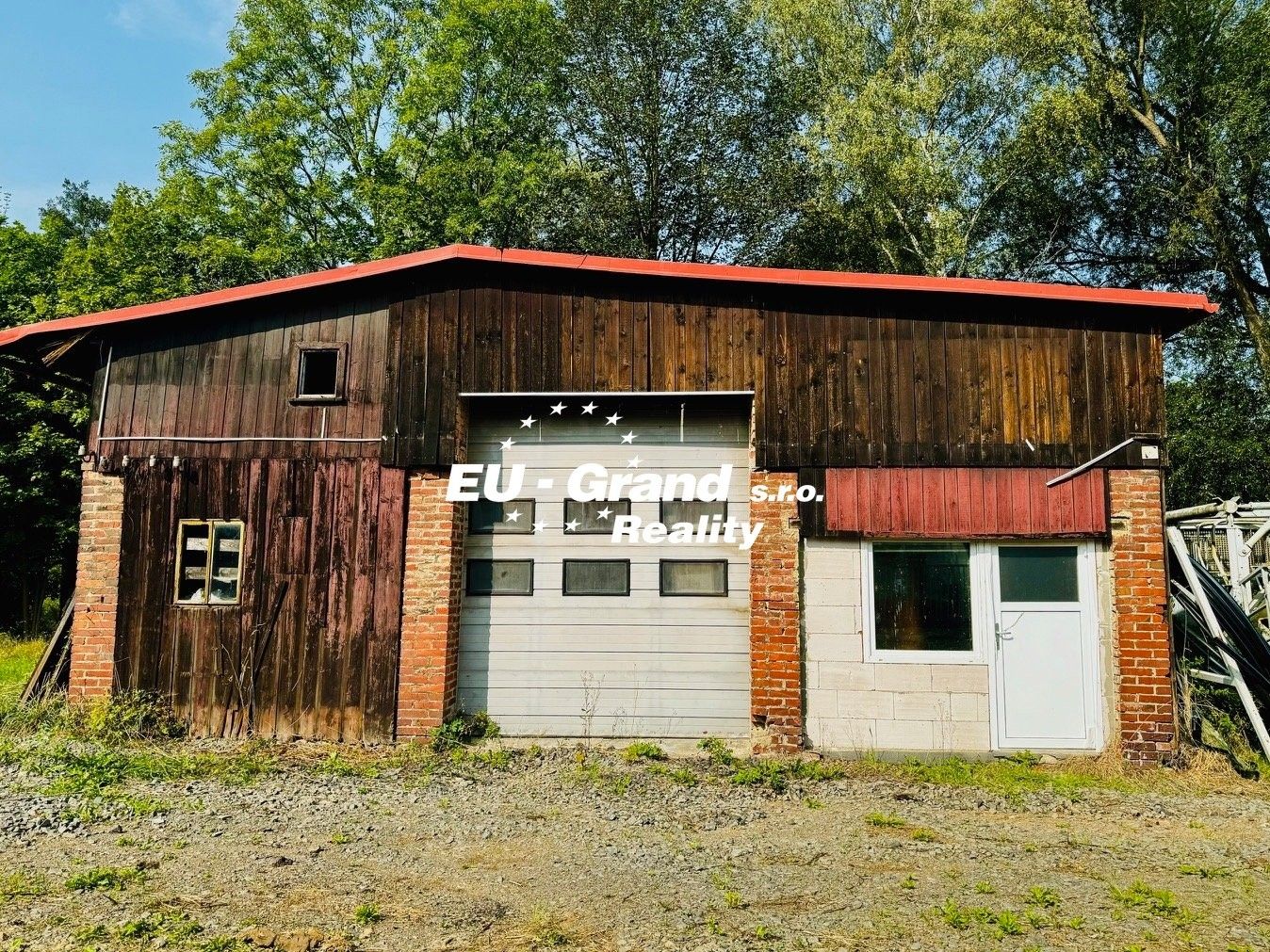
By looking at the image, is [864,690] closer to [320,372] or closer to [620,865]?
[620,865]

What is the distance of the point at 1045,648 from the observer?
26.6 ft

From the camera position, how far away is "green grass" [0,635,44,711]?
10.2 meters

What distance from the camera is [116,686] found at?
8.60 m

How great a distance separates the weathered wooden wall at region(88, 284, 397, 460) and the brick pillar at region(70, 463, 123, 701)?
1.43ft

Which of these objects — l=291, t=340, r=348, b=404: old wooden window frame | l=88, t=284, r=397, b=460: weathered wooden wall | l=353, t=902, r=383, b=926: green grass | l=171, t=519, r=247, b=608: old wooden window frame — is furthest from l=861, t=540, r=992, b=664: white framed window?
l=171, t=519, r=247, b=608: old wooden window frame

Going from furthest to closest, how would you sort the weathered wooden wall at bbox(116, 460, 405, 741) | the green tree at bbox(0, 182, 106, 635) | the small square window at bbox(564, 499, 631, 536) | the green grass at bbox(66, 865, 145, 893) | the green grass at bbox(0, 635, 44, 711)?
the green tree at bbox(0, 182, 106, 635), the green grass at bbox(0, 635, 44, 711), the small square window at bbox(564, 499, 631, 536), the weathered wooden wall at bbox(116, 460, 405, 741), the green grass at bbox(66, 865, 145, 893)

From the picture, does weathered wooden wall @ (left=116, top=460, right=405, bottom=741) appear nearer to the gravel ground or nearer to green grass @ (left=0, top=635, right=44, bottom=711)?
the gravel ground

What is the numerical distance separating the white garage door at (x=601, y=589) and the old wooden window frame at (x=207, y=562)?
2.34 metres

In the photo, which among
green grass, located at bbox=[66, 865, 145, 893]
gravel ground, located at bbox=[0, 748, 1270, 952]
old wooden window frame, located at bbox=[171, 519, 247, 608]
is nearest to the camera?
gravel ground, located at bbox=[0, 748, 1270, 952]

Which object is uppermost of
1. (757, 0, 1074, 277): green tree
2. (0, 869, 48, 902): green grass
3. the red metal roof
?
(757, 0, 1074, 277): green tree

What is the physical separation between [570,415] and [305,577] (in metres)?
3.22

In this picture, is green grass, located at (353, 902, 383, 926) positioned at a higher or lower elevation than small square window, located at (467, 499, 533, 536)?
lower

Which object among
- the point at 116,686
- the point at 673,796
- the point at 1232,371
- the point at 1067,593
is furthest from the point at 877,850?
the point at 1232,371

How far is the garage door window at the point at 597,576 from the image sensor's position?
29.2ft
